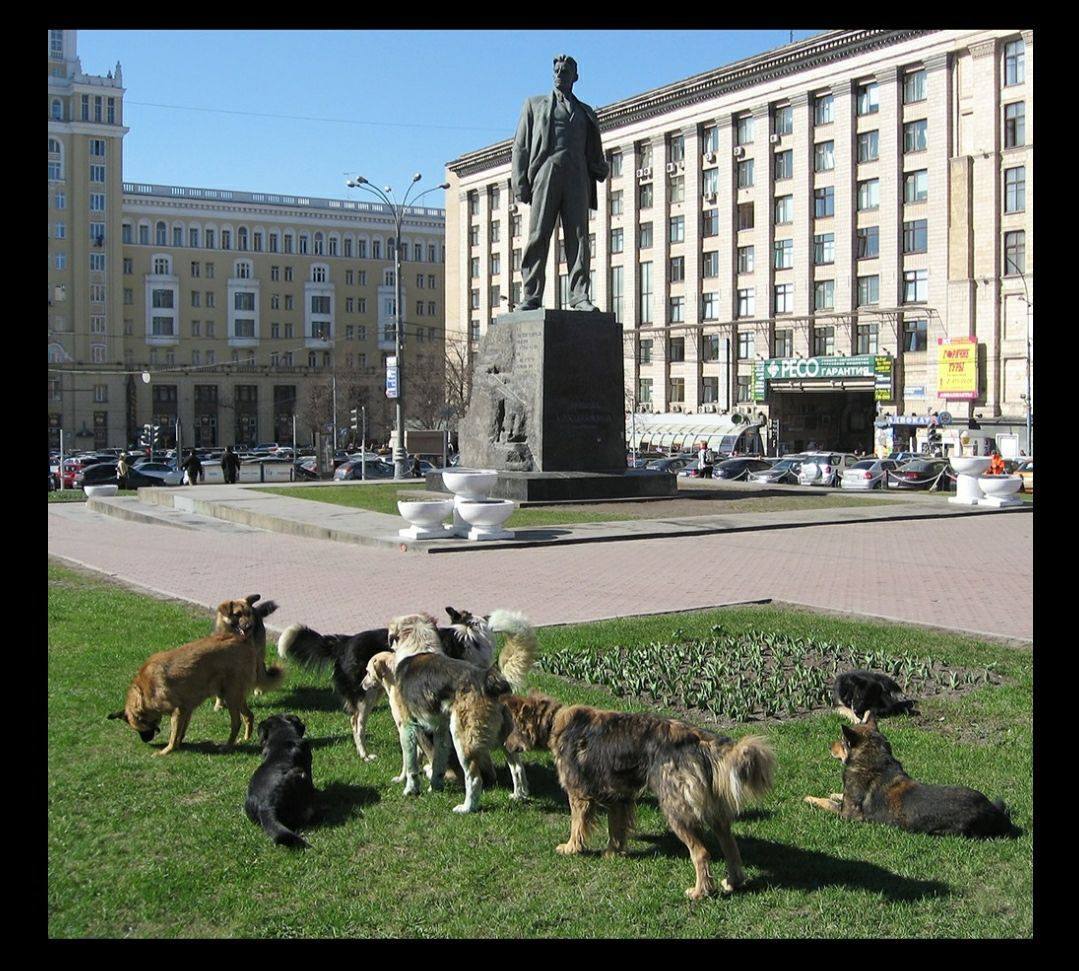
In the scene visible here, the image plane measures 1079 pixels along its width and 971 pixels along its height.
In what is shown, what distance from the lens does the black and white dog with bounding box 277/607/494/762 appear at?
661cm

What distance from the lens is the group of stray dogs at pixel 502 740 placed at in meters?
4.73

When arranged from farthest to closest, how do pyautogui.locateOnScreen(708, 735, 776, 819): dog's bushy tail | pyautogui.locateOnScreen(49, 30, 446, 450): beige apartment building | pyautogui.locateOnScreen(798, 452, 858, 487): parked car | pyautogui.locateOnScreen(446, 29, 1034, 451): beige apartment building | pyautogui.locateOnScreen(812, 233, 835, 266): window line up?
1. pyautogui.locateOnScreen(49, 30, 446, 450): beige apartment building
2. pyautogui.locateOnScreen(812, 233, 835, 266): window
3. pyautogui.locateOnScreen(446, 29, 1034, 451): beige apartment building
4. pyautogui.locateOnScreen(798, 452, 858, 487): parked car
5. pyautogui.locateOnScreen(708, 735, 776, 819): dog's bushy tail

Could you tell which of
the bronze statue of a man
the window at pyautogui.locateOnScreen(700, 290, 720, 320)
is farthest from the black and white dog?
the window at pyautogui.locateOnScreen(700, 290, 720, 320)

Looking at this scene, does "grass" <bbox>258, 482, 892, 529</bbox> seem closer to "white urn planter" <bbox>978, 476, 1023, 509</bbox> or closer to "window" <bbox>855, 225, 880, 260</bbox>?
"white urn planter" <bbox>978, 476, 1023, 509</bbox>

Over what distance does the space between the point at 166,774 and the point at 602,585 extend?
7.49 metres

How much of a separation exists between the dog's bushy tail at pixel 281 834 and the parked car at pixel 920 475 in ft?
105

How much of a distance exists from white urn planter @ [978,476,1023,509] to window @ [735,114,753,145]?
4648 cm

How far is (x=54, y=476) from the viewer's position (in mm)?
44688

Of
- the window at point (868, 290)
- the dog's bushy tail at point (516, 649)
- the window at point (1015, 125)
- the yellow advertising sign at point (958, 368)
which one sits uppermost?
the window at point (1015, 125)

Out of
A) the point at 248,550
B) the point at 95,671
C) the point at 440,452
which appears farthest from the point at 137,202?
the point at 95,671

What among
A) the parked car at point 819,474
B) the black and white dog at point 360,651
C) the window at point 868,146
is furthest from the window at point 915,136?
the black and white dog at point 360,651

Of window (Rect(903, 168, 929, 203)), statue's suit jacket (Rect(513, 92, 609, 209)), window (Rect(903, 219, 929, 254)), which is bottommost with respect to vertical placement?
statue's suit jacket (Rect(513, 92, 609, 209))

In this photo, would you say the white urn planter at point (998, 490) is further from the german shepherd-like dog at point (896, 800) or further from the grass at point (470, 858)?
the german shepherd-like dog at point (896, 800)
